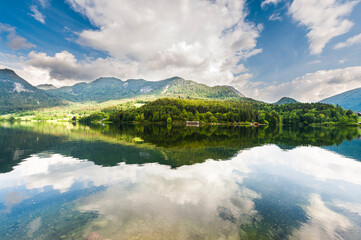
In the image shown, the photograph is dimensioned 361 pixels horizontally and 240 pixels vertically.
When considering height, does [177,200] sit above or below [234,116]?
below

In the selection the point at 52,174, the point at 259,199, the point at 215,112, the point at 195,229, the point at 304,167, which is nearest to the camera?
the point at 195,229

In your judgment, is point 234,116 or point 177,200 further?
point 234,116

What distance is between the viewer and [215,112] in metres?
183

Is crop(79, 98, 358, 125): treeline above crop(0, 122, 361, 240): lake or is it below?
above

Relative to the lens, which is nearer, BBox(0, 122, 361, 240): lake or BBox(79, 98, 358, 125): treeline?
BBox(0, 122, 361, 240): lake

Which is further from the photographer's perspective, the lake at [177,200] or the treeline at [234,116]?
the treeline at [234,116]

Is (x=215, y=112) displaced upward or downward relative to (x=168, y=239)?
upward

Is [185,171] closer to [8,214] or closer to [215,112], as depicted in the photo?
[8,214]

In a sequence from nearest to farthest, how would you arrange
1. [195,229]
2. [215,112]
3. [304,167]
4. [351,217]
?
[195,229] < [351,217] < [304,167] < [215,112]

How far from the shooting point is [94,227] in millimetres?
9312

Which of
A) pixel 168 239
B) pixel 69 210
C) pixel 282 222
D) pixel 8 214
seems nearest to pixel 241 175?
pixel 282 222

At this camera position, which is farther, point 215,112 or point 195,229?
point 215,112

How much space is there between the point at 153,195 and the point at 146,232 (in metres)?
4.49

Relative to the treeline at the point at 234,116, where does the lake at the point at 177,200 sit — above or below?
below
